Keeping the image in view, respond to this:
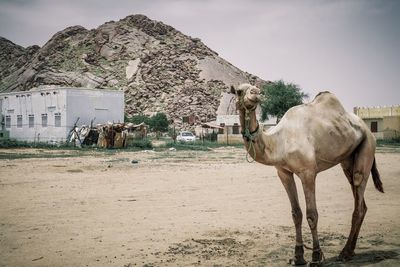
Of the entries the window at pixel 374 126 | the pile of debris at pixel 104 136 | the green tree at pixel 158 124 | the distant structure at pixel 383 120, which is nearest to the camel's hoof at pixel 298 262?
the pile of debris at pixel 104 136

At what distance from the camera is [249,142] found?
5438mm

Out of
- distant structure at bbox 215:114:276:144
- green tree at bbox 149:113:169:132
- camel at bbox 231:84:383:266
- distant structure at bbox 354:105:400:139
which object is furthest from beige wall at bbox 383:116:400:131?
camel at bbox 231:84:383:266

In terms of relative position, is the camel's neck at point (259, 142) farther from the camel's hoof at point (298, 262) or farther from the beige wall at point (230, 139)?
the beige wall at point (230, 139)

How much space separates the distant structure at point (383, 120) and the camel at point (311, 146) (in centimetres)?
5442

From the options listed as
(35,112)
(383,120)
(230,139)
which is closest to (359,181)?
(230,139)

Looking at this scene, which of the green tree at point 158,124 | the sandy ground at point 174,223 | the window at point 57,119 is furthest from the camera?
the green tree at point 158,124

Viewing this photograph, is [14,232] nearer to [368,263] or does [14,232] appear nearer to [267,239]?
[267,239]

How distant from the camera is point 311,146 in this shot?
18.0 feet

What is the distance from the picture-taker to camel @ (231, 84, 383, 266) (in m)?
5.40

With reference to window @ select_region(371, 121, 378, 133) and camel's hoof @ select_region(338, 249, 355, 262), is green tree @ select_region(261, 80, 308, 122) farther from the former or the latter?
camel's hoof @ select_region(338, 249, 355, 262)

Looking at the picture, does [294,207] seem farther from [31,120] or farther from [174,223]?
[31,120]

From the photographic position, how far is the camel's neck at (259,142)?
542 centimetres

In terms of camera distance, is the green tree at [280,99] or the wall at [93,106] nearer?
the wall at [93,106]

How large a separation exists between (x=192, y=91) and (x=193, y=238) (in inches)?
4811
